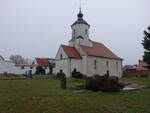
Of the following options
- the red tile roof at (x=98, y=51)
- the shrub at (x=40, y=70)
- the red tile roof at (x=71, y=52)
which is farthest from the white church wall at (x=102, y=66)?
the shrub at (x=40, y=70)

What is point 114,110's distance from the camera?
8961 millimetres

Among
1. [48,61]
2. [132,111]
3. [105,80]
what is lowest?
[132,111]

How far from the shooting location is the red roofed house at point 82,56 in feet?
136

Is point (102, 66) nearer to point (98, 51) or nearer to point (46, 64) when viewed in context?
point (98, 51)

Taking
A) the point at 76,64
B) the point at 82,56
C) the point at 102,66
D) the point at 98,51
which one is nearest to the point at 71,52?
the point at 82,56

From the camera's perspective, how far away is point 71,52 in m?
42.0

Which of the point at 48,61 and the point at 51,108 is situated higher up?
the point at 48,61

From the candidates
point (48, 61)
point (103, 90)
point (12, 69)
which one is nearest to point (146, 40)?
point (103, 90)

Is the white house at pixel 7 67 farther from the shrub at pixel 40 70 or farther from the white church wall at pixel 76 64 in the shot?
the white church wall at pixel 76 64

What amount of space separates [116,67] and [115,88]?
35.1 m

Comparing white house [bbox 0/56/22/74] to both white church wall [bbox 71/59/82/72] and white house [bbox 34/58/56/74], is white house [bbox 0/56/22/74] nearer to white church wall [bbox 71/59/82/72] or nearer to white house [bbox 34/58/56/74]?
white house [bbox 34/58/56/74]

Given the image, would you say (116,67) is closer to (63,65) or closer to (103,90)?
(63,65)

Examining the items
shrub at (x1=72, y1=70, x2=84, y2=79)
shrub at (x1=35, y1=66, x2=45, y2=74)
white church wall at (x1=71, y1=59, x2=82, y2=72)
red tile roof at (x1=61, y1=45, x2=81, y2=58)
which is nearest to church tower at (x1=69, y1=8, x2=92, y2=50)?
red tile roof at (x1=61, y1=45, x2=81, y2=58)

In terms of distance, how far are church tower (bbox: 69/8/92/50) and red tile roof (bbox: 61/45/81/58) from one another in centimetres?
127
